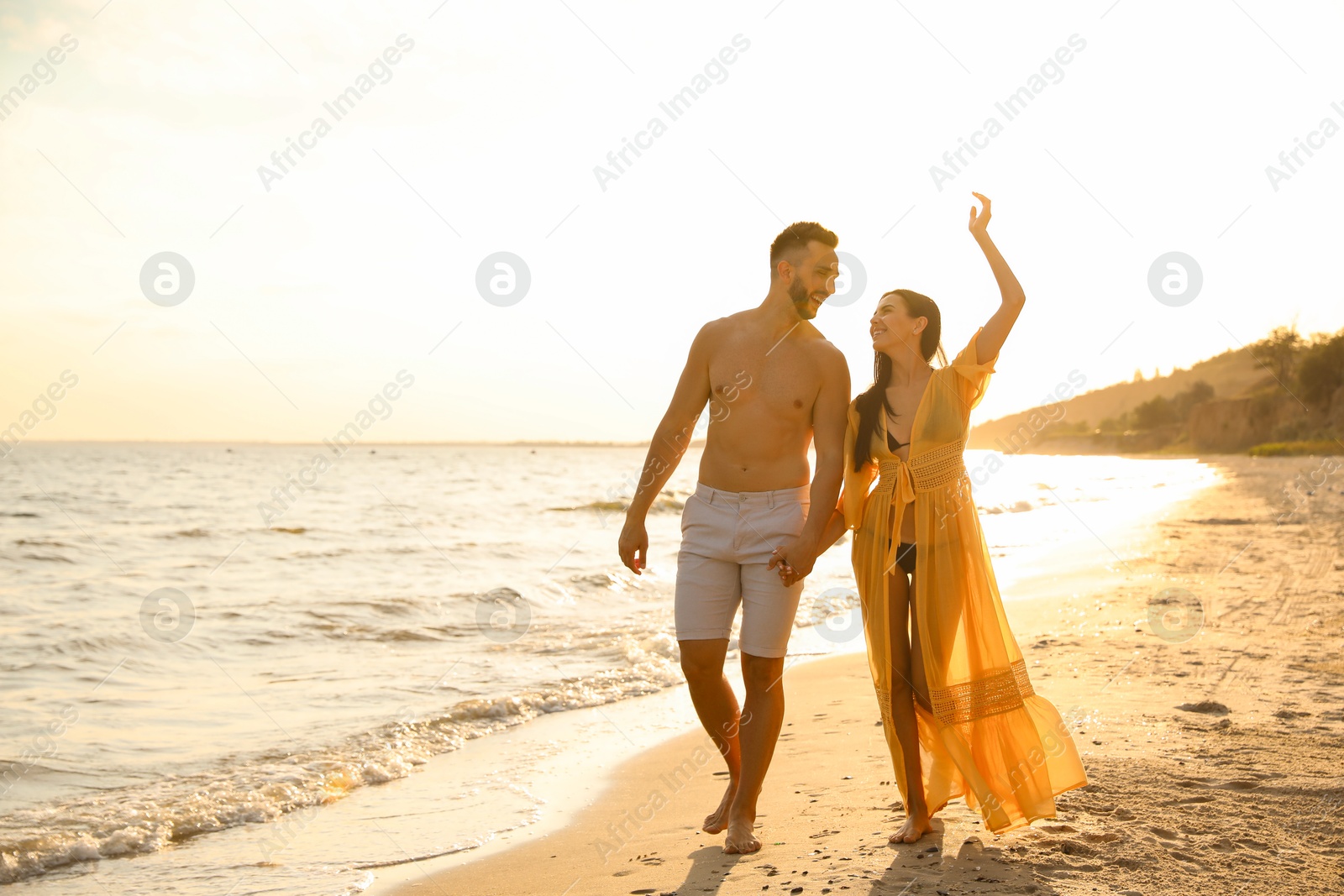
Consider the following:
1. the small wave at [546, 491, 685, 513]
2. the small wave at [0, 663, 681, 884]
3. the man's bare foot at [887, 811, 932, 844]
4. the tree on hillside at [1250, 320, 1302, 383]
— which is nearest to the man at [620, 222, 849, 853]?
the man's bare foot at [887, 811, 932, 844]

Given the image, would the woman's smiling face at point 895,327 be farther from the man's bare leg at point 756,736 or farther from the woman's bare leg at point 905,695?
the man's bare leg at point 756,736

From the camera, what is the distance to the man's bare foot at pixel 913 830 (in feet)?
10.4

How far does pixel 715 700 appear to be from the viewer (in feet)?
11.7

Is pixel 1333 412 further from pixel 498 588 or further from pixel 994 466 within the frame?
pixel 498 588

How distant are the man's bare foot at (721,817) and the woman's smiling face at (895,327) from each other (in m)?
1.79

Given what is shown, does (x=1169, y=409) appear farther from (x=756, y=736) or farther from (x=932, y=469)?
(x=756, y=736)

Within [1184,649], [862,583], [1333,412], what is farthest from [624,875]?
[1333,412]

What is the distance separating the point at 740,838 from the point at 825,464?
4.55ft

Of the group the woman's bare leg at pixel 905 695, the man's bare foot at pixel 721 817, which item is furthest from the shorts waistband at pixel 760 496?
the man's bare foot at pixel 721 817

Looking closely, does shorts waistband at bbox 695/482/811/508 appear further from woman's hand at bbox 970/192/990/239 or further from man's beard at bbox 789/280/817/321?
woman's hand at bbox 970/192/990/239

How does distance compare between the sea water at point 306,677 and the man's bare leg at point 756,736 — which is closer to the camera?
the man's bare leg at point 756,736

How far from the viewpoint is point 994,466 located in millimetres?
11102

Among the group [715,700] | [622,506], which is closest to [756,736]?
[715,700]

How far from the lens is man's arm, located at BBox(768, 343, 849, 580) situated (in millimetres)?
3336
